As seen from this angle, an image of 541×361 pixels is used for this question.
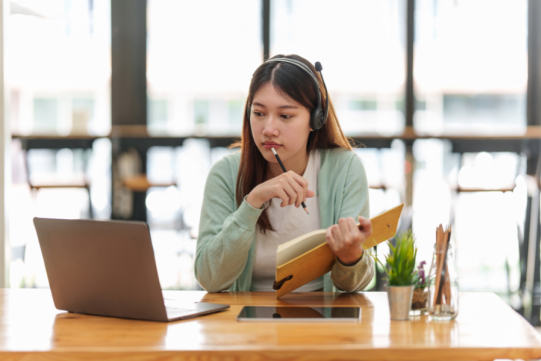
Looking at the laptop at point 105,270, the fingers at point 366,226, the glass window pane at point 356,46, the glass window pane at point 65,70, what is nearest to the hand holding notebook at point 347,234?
the fingers at point 366,226

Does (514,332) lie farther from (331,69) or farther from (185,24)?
(185,24)

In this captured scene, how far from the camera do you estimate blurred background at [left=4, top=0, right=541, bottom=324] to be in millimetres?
3777

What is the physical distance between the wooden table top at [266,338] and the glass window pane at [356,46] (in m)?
2.97

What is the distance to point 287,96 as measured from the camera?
1408mm

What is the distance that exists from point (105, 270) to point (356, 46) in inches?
129

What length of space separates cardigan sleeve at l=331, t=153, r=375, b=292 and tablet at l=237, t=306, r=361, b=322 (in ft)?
0.50

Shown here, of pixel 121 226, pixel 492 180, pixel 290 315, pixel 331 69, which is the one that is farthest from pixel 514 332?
pixel 331 69

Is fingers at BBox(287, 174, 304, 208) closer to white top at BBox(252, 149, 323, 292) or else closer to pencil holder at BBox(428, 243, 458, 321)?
white top at BBox(252, 149, 323, 292)

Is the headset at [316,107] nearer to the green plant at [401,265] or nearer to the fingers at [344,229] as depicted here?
the fingers at [344,229]

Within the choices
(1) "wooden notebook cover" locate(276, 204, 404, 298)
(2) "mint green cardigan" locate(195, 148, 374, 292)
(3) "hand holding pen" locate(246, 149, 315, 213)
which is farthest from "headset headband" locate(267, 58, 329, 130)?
(1) "wooden notebook cover" locate(276, 204, 404, 298)

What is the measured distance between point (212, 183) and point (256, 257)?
0.22 metres

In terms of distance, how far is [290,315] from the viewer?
1.02 meters

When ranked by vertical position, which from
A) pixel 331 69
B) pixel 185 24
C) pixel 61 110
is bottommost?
pixel 61 110

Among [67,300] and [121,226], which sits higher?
[121,226]
